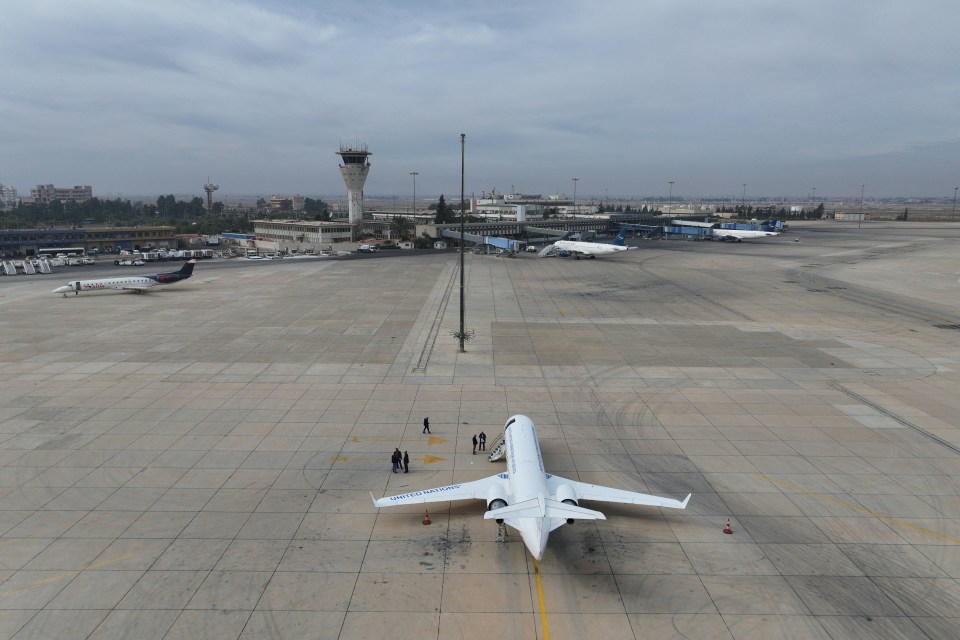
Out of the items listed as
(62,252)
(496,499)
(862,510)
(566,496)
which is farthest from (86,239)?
(862,510)

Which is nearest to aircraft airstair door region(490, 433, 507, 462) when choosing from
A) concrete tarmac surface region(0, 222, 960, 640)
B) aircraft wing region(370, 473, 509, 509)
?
concrete tarmac surface region(0, 222, 960, 640)

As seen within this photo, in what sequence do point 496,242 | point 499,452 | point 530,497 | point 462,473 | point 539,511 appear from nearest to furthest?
point 539,511 → point 530,497 → point 462,473 → point 499,452 → point 496,242

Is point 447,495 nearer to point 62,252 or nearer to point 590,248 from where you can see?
point 590,248

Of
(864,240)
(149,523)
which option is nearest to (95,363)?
(149,523)

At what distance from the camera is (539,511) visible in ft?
66.3

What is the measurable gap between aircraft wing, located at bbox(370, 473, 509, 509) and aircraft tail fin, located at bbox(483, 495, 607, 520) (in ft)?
9.24

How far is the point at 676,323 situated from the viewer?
61.4 meters

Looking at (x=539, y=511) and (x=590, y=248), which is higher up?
(x=590, y=248)

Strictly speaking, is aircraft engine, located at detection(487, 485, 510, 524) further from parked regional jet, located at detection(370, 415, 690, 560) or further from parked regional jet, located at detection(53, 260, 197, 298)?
parked regional jet, located at detection(53, 260, 197, 298)

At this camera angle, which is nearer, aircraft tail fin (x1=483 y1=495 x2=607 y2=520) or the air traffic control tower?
aircraft tail fin (x1=483 y1=495 x2=607 y2=520)

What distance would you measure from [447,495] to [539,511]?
14.6 feet

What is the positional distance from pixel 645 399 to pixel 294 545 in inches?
971

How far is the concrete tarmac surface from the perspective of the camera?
18.6 meters

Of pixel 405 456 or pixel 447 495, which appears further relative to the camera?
pixel 405 456
